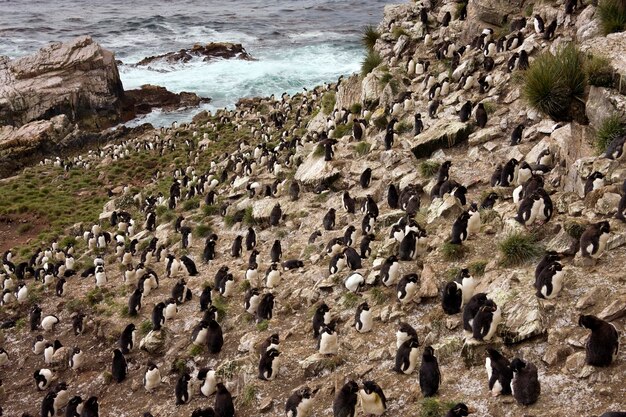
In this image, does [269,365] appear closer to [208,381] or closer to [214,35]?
[208,381]

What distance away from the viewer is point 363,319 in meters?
11.6

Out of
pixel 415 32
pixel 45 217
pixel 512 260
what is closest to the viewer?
pixel 512 260

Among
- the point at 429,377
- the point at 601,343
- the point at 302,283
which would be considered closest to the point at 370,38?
the point at 302,283

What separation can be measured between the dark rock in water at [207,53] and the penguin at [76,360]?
53453 mm

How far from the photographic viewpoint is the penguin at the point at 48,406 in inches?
523

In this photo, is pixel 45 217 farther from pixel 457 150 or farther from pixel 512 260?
pixel 512 260

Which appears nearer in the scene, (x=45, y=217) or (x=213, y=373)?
(x=213, y=373)

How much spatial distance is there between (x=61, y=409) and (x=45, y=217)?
735 inches

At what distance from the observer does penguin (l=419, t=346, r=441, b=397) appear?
9.16 m

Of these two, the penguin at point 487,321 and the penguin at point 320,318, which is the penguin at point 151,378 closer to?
the penguin at point 320,318

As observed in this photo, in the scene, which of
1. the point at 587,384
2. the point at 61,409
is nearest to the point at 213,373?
the point at 61,409

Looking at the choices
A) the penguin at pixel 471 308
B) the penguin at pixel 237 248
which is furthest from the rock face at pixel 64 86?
the penguin at pixel 471 308

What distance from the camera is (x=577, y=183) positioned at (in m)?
12.5

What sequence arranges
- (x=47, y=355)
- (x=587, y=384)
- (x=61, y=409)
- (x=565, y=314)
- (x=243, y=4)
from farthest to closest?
(x=243, y=4)
(x=47, y=355)
(x=61, y=409)
(x=565, y=314)
(x=587, y=384)
